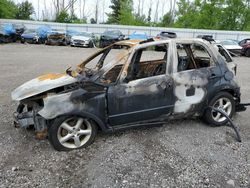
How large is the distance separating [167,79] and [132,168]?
1517 millimetres

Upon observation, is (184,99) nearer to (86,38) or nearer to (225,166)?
(225,166)

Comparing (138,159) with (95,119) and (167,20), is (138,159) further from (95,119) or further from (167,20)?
(167,20)

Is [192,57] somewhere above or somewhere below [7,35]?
above

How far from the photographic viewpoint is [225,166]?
354 centimetres

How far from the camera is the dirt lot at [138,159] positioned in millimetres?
3203

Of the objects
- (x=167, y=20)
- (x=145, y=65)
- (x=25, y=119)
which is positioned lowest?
(x=25, y=119)

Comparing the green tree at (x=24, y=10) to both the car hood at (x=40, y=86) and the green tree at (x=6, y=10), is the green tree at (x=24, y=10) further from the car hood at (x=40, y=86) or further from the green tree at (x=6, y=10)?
the car hood at (x=40, y=86)

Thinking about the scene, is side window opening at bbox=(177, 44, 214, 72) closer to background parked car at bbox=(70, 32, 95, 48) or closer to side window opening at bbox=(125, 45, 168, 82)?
side window opening at bbox=(125, 45, 168, 82)

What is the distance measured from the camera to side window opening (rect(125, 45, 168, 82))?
162 inches

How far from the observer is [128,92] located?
3.96 metres

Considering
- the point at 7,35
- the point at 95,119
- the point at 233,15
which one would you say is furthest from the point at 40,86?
the point at 233,15

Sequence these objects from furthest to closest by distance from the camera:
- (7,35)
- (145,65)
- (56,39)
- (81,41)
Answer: (56,39) < (81,41) < (7,35) < (145,65)

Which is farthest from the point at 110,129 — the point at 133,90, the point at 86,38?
the point at 86,38

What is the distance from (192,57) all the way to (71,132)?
2.47 metres
